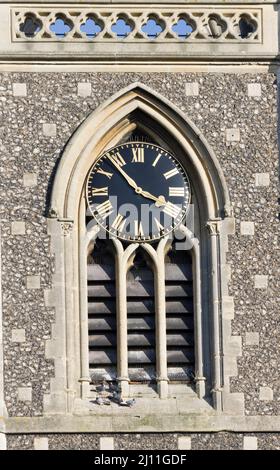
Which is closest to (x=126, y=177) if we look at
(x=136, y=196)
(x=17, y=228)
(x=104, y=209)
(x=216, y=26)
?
(x=136, y=196)

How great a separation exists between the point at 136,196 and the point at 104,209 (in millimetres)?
411

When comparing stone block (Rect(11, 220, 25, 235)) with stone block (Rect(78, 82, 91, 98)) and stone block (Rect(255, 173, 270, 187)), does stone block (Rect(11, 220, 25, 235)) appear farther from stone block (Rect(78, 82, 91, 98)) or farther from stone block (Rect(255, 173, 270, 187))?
stone block (Rect(255, 173, 270, 187))

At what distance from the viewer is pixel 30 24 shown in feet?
189

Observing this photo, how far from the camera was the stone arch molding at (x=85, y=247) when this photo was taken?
56438 mm

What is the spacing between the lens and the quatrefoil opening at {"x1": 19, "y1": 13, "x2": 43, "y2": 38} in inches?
2261

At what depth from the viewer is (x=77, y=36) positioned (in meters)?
57.4

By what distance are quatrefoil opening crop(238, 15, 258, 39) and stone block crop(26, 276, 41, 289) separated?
399 cm

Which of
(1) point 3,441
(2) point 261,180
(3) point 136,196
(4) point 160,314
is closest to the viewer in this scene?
(1) point 3,441

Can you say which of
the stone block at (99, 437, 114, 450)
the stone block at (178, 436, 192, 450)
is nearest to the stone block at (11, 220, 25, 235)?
the stone block at (99, 437, 114, 450)

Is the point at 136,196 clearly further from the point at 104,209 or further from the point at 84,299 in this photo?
the point at 84,299

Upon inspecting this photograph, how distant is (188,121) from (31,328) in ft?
10.3

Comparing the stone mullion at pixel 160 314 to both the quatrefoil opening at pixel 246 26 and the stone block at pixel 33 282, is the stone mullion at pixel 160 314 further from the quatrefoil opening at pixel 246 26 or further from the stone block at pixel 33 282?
the quatrefoil opening at pixel 246 26

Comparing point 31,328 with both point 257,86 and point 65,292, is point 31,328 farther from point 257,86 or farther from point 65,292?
point 257,86
